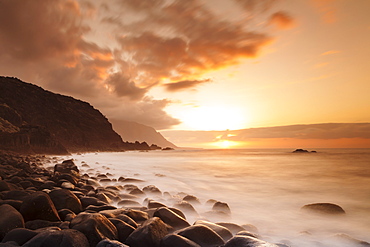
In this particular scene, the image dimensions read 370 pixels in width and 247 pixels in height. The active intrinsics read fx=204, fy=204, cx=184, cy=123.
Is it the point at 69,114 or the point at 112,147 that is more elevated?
the point at 69,114

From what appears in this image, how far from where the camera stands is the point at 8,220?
252 cm

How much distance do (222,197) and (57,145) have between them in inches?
1399

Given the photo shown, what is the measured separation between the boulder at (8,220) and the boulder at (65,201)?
0.78 metres

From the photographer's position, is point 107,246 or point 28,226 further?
point 28,226

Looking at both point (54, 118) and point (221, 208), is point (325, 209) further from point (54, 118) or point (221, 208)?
point (54, 118)

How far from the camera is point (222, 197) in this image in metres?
6.52

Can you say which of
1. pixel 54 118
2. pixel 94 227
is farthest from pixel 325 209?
pixel 54 118

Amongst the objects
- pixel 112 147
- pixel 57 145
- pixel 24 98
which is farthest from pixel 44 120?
pixel 57 145

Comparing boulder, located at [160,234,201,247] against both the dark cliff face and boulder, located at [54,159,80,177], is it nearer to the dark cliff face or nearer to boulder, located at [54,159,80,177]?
boulder, located at [54,159,80,177]

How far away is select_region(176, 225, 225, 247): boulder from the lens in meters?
2.55

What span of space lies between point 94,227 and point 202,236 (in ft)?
4.33

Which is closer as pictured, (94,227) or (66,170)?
(94,227)

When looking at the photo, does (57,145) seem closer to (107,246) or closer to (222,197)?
(222,197)

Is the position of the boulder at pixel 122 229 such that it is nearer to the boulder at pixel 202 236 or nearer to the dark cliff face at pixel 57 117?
the boulder at pixel 202 236
